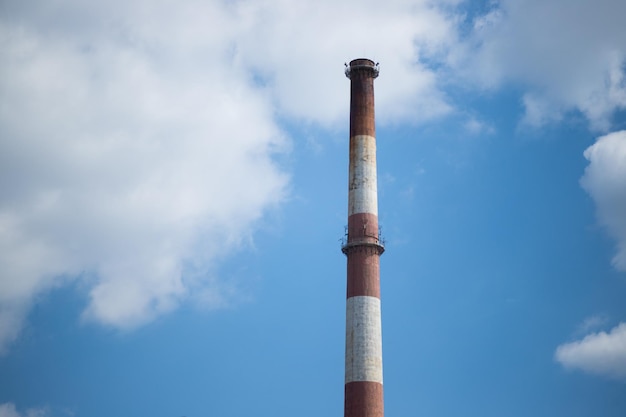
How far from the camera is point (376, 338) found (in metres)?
50.7

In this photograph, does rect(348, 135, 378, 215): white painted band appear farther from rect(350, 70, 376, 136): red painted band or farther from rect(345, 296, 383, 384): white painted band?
rect(345, 296, 383, 384): white painted band

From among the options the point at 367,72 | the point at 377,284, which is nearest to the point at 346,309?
the point at 377,284

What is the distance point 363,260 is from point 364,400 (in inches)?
348

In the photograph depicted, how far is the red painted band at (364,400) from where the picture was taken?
48688 millimetres

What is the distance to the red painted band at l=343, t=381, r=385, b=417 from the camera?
48.7 metres

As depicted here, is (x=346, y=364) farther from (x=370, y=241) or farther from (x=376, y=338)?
(x=370, y=241)

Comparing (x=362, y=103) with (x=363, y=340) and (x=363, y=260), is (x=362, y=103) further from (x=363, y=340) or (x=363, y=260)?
(x=363, y=340)

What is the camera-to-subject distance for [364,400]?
4888cm

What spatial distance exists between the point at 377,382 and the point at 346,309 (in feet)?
16.6

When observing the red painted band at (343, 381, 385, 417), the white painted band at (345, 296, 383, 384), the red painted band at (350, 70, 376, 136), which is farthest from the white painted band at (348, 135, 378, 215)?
the red painted band at (343, 381, 385, 417)

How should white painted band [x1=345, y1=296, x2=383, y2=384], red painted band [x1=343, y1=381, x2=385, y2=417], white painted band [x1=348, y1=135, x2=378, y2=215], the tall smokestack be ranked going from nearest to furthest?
1. red painted band [x1=343, y1=381, x2=385, y2=417]
2. the tall smokestack
3. white painted band [x1=345, y1=296, x2=383, y2=384]
4. white painted band [x1=348, y1=135, x2=378, y2=215]

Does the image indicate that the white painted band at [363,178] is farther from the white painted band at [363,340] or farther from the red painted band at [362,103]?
the white painted band at [363,340]

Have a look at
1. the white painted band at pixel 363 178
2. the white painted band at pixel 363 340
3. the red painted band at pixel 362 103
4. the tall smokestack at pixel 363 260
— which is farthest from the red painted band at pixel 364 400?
the red painted band at pixel 362 103

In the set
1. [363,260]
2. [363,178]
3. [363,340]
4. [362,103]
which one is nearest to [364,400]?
[363,340]
